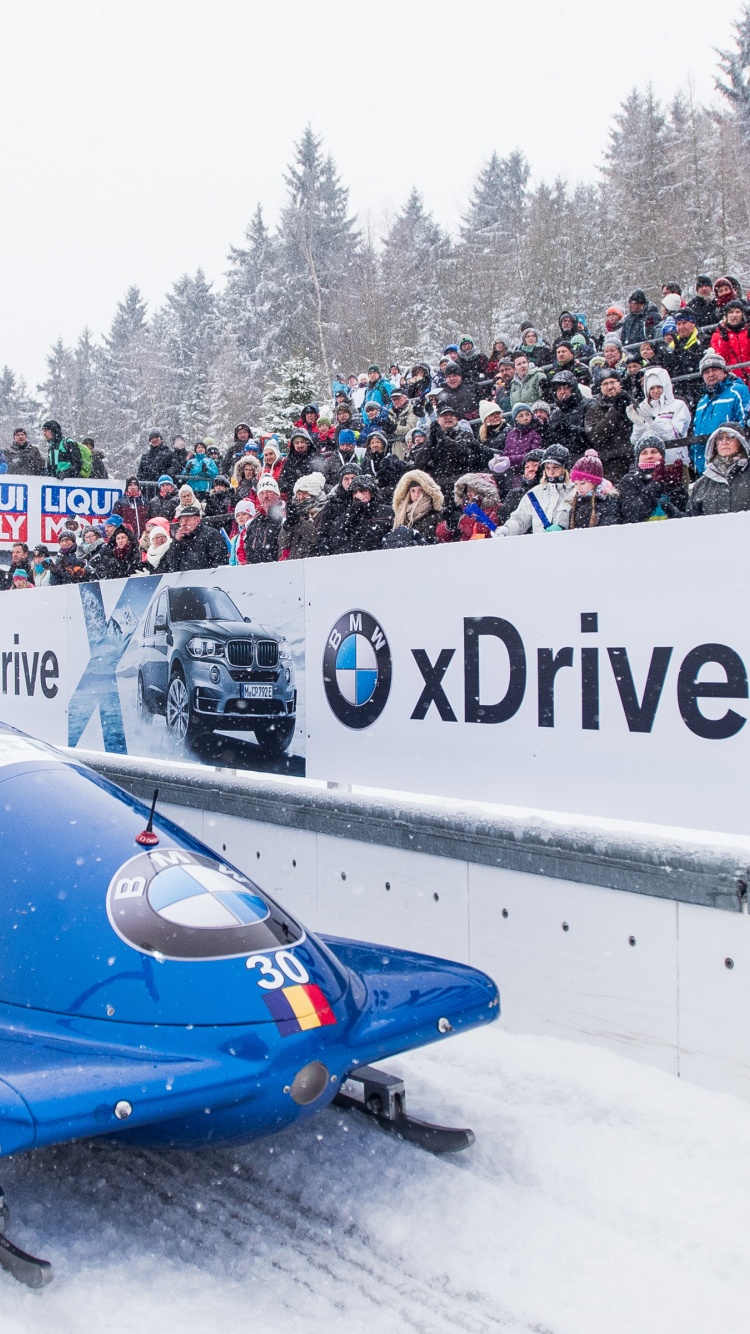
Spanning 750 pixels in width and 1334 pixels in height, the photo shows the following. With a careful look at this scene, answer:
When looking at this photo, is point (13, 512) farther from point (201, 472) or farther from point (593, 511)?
point (593, 511)

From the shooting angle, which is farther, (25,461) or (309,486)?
(25,461)

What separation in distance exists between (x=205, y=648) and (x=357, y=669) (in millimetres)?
1182

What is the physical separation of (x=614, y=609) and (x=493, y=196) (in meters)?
48.9

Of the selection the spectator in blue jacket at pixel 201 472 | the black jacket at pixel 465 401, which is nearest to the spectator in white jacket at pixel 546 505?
the black jacket at pixel 465 401

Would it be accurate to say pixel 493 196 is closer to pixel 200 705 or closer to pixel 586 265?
pixel 586 265

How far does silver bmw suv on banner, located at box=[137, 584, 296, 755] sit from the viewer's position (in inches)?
217

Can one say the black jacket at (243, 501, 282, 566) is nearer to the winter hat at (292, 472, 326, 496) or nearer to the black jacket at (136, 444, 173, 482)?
the winter hat at (292, 472, 326, 496)

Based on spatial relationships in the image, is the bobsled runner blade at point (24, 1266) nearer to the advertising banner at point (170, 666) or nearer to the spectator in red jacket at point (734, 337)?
the advertising banner at point (170, 666)

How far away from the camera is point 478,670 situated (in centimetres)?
439

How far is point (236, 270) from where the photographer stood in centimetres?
5266

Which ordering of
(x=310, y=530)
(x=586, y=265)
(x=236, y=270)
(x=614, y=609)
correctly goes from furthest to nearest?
1. (x=236, y=270)
2. (x=586, y=265)
3. (x=310, y=530)
4. (x=614, y=609)

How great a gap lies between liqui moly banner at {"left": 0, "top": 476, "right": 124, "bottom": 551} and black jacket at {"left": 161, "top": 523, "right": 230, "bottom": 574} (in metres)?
8.73

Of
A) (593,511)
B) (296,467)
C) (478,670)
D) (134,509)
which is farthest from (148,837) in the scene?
(134,509)

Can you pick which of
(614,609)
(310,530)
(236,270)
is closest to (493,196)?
(236,270)
